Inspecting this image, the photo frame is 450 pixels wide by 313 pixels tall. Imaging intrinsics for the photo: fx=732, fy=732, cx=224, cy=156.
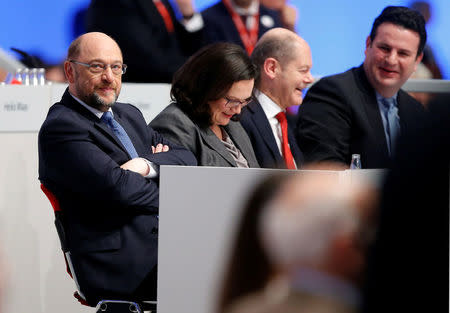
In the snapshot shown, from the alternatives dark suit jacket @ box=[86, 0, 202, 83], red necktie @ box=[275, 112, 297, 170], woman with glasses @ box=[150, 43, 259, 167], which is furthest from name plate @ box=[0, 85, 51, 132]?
dark suit jacket @ box=[86, 0, 202, 83]

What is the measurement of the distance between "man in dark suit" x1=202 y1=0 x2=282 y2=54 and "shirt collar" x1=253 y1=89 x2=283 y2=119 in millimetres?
1881

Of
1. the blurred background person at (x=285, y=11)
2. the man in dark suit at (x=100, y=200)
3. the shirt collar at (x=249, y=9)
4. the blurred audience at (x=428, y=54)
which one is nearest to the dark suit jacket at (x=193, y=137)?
the man in dark suit at (x=100, y=200)

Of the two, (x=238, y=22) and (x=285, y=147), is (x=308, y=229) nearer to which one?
(x=285, y=147)

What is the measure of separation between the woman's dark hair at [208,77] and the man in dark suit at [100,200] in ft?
1.29

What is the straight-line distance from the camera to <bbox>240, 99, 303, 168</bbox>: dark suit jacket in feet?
9.46

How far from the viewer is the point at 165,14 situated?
4812 mm

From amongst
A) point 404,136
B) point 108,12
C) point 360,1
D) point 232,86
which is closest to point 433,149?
point 404,136

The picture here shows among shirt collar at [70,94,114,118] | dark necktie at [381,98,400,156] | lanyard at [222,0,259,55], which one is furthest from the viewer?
lanyard at [222,0,259,55]

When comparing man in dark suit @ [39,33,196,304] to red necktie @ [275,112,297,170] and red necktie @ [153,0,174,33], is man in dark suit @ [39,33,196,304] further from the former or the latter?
red necktie @ [153,0,174,33]

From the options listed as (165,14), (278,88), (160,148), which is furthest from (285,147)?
(165,14)

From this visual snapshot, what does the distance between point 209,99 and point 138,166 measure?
515mm

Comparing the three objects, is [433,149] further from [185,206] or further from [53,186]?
[53,186]

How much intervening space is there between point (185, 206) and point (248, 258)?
210 millimetres

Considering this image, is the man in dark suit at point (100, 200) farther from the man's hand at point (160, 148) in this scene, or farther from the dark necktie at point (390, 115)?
the dark necktie at point (390, 115)
